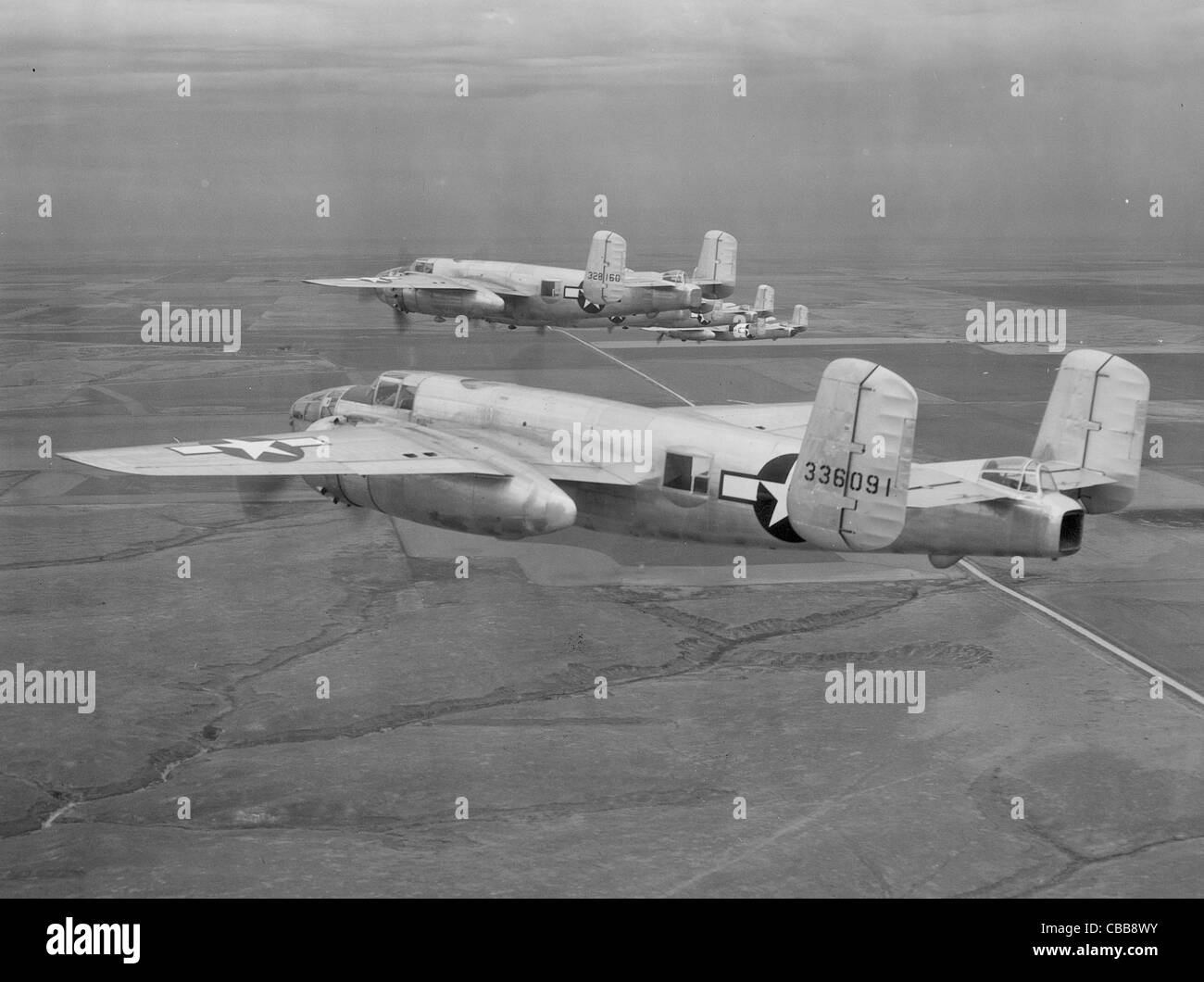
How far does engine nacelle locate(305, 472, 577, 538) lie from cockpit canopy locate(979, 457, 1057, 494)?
8660mm

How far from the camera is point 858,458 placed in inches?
810

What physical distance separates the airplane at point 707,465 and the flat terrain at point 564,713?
236 centimetres

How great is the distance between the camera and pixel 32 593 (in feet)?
95.7

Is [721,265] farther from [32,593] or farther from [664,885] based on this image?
[664,885]

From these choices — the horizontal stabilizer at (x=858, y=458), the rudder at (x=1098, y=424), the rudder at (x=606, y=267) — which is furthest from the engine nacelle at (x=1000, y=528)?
the rudder at (x=606, y=267)

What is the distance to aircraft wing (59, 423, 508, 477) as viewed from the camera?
24.6 metres

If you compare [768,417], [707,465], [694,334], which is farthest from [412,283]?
[707,465]

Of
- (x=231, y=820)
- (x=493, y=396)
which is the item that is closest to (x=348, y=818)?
(x=231, y=820)

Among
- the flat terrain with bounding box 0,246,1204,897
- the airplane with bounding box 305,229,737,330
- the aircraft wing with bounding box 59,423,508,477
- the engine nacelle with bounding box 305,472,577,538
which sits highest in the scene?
the airplane with bounding box 305,229,737,330

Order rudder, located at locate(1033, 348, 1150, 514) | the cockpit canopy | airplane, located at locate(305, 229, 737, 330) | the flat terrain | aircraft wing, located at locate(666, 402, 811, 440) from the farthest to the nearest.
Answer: airplane, located at locate(305, 229, 737, 330) < aircraft wing, located at locate(666, 402, 811, 440) < rudder, located at locate(1033, 348, 1150, 514) < the cockpit canopy < the flat terrain

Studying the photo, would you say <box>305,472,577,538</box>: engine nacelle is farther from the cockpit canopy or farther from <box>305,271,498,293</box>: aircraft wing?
<box>305,271,498,293</box>: aircraft wing

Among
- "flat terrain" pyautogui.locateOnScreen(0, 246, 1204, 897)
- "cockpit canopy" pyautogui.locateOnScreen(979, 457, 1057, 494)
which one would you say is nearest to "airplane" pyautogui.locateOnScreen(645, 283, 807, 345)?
"flat terrain" pyautogui.locateOnScreen(0, 246, 1204, 897)

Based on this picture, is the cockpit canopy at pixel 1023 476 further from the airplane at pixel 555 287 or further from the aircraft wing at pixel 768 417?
the airplane at pixel 555 287

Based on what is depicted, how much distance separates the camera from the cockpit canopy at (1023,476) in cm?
2266
